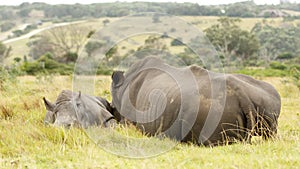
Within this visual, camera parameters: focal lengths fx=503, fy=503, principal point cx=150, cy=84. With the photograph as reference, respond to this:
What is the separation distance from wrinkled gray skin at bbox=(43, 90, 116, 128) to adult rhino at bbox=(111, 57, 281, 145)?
0.92m

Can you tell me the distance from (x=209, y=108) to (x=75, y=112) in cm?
256

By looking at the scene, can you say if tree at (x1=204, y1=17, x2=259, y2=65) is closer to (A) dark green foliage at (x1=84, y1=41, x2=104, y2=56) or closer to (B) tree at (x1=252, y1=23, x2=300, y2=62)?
(B) tree at (x1=252, y1=23, x2=300, y2=62)

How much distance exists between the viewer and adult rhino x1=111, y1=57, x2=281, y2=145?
8164mm

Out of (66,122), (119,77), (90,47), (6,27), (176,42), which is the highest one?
(176,42)

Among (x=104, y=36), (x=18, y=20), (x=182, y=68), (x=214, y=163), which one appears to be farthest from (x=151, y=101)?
(x=18, y=20)

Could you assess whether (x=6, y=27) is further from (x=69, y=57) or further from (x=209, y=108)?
(x=209, y=108)

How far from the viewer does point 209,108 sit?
26.7 ft

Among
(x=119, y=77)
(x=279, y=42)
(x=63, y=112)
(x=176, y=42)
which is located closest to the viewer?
(x=63, y=112)

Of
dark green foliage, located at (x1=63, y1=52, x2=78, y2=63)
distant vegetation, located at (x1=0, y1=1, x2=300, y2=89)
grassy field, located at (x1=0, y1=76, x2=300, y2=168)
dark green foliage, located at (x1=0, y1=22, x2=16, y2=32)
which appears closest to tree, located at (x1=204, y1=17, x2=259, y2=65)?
distant vegetation, located at (x1=0, y1=1, x2=300, y2=89)

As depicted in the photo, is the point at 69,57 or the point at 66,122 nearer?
the point at 66,122

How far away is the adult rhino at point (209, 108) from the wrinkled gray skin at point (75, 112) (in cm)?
92

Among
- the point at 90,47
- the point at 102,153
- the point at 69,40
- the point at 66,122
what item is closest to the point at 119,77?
the point at 90,47

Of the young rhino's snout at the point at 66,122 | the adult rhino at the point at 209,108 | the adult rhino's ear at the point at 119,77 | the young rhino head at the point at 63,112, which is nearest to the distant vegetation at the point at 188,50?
the adult rhino's ear at the point at 119,77

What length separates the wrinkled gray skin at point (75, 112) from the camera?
896 cm
